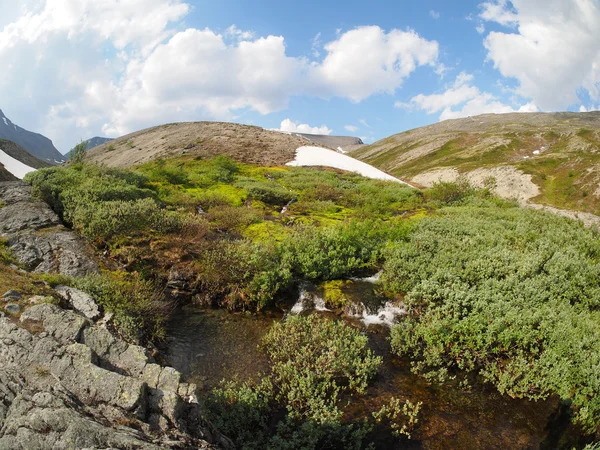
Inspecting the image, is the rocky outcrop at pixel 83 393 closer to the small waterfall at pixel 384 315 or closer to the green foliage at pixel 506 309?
the green foliage at pixel 506 309

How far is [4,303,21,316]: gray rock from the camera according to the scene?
257 inches

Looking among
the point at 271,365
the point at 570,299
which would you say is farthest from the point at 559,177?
the point at 271,365

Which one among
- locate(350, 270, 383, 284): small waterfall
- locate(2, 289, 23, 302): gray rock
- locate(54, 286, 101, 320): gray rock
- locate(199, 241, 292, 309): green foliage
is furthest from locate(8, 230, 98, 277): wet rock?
locate(350, 270, 383, 284): small waterfall

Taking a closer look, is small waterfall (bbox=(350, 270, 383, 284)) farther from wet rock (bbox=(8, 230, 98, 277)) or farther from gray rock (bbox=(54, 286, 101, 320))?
wet rock (bbox=(8, 230, 98, 277))

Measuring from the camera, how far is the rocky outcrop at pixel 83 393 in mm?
4066

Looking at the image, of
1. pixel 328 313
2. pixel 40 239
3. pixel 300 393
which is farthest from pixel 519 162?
pixel 40 239

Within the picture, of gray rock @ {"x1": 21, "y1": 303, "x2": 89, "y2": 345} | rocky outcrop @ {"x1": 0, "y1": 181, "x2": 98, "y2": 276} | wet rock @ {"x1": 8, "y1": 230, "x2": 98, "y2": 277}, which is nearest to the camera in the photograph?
gray rock @ {"x1": 21, "y1": 303, "x2": 89, "y2": 345}

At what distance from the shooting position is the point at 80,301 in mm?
8539

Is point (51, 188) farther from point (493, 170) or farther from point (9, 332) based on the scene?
point (493, 170)

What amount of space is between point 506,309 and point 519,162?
76521mm

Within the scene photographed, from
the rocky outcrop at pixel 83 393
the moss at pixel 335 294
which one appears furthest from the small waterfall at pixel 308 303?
the rocky outcrop at pixel 83 393

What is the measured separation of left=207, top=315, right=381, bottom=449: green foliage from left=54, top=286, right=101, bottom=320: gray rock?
343 centimetres

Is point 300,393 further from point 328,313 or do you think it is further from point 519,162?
point 519,162

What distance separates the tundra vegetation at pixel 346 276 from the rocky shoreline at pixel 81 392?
1.87 metres
